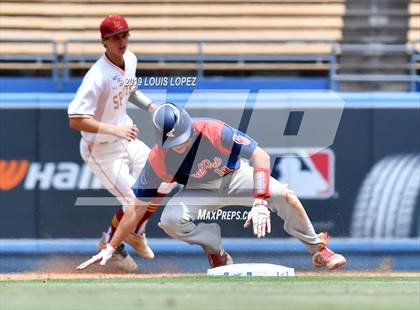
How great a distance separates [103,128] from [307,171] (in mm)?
2650

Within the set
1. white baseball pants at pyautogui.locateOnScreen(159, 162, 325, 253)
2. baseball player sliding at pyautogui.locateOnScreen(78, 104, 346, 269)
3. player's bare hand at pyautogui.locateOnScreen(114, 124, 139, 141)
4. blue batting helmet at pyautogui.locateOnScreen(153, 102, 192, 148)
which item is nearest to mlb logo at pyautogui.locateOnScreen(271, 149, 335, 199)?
baseball player sliding at pyautogui.locateOnScreen(78, 104, 346, 269)

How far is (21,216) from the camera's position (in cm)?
1139

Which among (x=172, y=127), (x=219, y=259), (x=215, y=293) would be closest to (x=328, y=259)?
(x=219, y=259)

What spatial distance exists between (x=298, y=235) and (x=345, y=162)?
2322mm

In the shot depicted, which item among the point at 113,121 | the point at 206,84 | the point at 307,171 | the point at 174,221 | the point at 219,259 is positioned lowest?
the point at 219,259

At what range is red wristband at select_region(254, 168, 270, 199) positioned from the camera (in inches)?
348

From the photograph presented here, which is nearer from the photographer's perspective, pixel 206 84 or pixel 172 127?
pixel 172 127

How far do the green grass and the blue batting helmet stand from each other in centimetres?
116

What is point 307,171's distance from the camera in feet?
37.6

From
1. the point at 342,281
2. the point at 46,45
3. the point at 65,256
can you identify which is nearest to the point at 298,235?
the point at 342,281

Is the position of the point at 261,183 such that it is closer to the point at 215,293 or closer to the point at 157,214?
the point at 215,293

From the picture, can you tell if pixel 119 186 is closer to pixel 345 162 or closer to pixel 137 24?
pixel 345 162

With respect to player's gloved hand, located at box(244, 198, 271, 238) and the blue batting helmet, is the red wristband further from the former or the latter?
the blue batting helmet

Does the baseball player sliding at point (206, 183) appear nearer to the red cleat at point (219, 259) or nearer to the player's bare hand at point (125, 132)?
the red cleat at point (219, 259)
